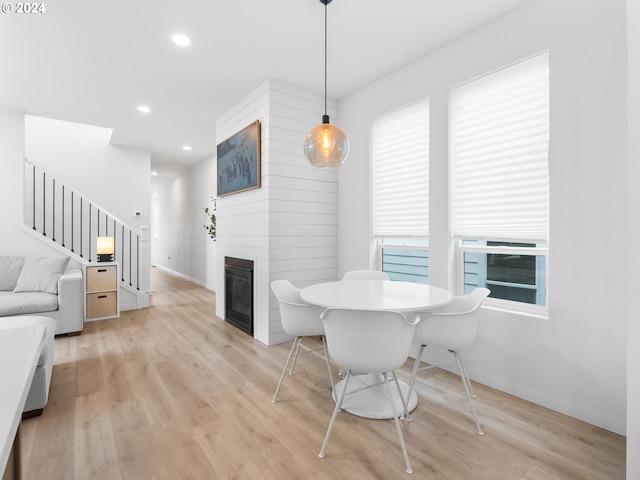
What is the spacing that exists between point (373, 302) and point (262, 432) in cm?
107

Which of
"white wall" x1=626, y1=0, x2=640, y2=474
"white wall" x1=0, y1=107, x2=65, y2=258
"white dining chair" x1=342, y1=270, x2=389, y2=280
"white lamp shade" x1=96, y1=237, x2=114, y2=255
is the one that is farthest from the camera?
"white lamp shade" x1=96, y1=237, x2=114, y2=255

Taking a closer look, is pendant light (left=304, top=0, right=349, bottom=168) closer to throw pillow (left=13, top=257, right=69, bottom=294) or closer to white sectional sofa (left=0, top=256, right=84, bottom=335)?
white sectional sofa (left=0, top=256, right=84, bottom=335)

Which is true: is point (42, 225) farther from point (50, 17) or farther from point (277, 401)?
point (277, 401)

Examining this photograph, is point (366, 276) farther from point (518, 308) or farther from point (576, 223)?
point (576, 223)

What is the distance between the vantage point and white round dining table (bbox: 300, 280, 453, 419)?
204cm

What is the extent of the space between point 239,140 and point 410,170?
218 cm

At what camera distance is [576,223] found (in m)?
2.25

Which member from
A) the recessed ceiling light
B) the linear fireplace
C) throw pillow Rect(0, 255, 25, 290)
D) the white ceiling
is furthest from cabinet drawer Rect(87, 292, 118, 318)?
the recessed ceiling light

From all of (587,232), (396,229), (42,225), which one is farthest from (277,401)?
(42,225)

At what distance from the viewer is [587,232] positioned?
2.21 meters

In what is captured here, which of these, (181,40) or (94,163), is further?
(94,163)

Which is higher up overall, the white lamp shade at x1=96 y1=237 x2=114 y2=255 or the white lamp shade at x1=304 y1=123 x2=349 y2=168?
the white lamp shade at x1=304 y1=123 x2=349 y2=168

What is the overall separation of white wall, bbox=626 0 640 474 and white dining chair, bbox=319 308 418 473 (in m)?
0.98

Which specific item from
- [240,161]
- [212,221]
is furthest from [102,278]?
[240,161]
